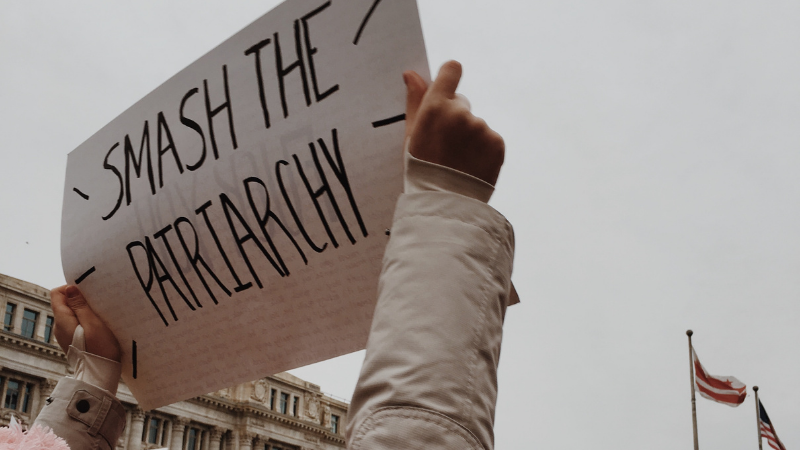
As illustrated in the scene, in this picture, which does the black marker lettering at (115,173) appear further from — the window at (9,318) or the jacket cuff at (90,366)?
the window at (9,318)

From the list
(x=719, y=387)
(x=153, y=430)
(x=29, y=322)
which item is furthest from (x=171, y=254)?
(x=153, y=430)

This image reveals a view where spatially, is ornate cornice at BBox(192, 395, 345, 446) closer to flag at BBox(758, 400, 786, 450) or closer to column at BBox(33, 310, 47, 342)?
column at BBox(33, 310, 47, 342)

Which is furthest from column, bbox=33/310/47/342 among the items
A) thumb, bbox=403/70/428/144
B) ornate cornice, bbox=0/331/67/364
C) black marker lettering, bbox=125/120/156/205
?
thumb, bbox=403/70/428/144

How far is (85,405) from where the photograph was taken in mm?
1922

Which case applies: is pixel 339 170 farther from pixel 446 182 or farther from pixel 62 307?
pixel 62 307

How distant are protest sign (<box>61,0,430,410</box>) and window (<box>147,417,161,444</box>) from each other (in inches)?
1412

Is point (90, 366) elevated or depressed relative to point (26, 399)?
depressed

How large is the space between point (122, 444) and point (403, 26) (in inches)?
1398

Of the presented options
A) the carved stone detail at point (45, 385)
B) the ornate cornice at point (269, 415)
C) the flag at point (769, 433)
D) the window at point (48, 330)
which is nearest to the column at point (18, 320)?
the window at point (48, 330)

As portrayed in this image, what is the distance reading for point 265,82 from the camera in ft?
5.39

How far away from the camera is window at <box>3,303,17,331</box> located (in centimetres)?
3030

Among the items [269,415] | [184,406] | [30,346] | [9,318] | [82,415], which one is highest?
[9,318]

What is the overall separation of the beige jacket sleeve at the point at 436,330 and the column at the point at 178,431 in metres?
37.5

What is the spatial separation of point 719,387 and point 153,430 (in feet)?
82.8
